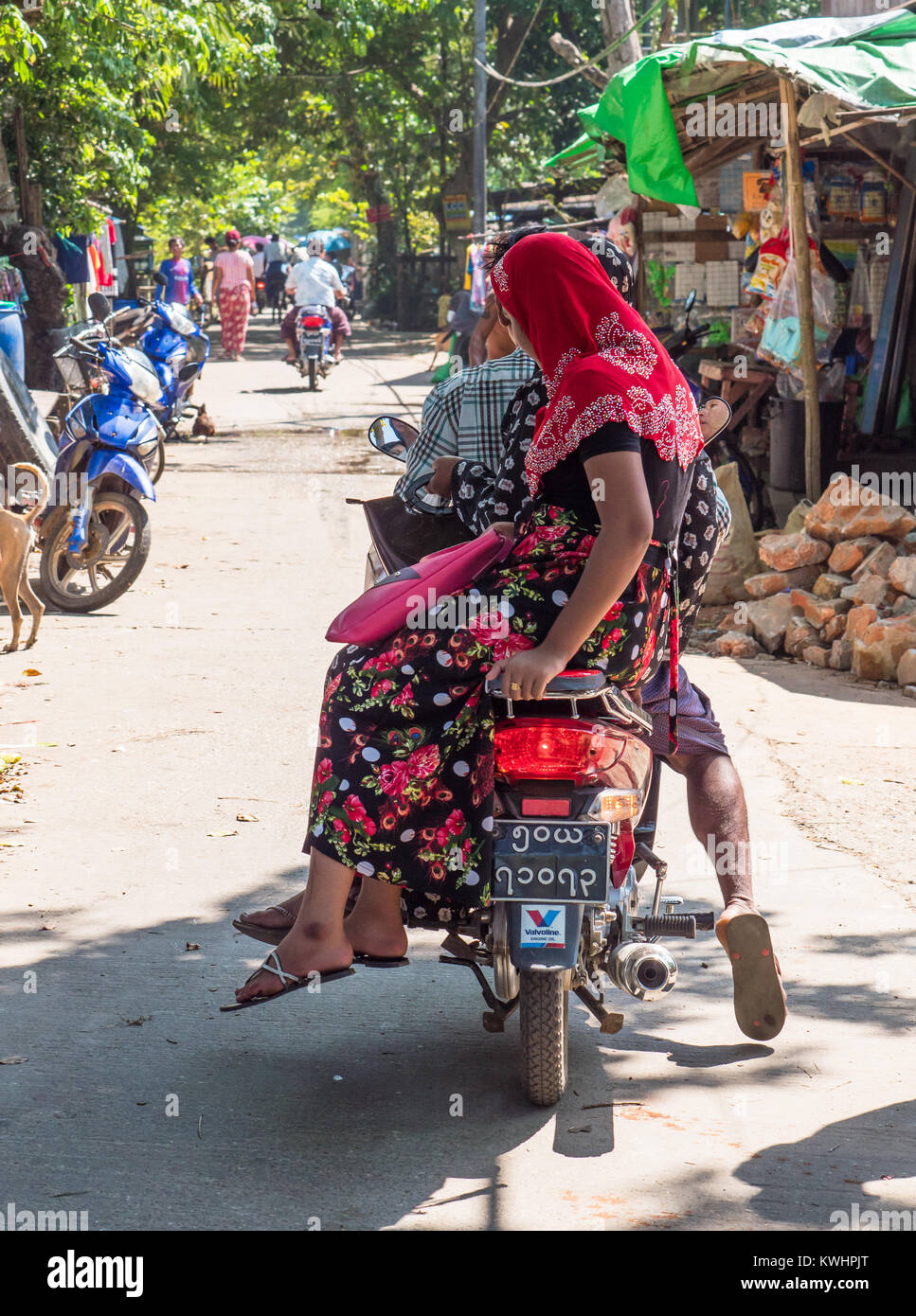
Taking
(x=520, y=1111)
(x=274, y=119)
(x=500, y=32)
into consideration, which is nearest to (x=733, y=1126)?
(x=520, y=1111)

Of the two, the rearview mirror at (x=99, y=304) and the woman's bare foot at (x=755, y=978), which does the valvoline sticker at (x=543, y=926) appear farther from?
the rearview mirror at (x=99, y=304)

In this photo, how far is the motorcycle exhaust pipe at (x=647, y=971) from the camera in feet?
10.7

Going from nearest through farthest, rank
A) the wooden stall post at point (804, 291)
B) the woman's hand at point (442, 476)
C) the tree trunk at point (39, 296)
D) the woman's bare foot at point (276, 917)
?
the woman's bare foot at point (276, 917) < the woman's hand at point (442, 476) < the wooden stall post at point (804, 291) < the tree trunk at point (39, 296)

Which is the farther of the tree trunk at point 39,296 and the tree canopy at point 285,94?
the tree trunk at point 39,296

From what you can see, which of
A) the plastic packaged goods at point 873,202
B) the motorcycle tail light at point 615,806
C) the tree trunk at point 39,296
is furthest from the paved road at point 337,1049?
the tree trunk at point 39,296

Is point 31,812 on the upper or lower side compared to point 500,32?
lower

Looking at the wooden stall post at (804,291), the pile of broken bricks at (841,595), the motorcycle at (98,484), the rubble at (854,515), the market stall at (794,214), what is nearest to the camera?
the pile of broken bricks at (841,595)

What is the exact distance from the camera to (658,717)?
3.67m

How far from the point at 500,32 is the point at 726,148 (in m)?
22.7

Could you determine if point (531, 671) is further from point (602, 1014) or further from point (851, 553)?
point (851, 553)

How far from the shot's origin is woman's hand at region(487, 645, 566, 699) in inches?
117

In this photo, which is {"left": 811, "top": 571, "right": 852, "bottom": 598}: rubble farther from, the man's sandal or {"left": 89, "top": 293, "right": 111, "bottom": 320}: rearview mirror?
the man's sandal

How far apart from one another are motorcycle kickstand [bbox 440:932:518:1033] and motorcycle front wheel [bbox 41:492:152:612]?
17.4 feet
